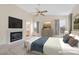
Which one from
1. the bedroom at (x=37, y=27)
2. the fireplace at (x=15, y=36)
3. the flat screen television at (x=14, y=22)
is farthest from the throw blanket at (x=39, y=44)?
the flat screen television at (x=14, y=22)

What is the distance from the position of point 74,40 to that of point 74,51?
0.87 feet

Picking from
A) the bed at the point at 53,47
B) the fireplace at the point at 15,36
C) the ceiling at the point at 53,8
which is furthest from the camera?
the fireplace at the point at 15,36

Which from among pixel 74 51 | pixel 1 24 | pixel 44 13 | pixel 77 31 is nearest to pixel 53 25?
pixel 44 13

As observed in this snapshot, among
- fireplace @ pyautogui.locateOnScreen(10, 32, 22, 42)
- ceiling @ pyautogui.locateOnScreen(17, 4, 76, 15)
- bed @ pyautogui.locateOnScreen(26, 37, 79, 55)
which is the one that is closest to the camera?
bed @ pyautogui.locateOnScreen(26, 37, 79, 55)

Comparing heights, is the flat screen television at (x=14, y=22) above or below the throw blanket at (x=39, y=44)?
above

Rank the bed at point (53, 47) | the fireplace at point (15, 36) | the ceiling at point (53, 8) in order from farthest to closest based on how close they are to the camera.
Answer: the fireplace at point (15, 36)
the ceiling at point (53, 8)
the bed at point (53, 47)

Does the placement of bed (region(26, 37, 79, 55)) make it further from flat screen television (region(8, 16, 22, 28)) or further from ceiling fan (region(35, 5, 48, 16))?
ceiling fan (region(35, 5, 48, 16))

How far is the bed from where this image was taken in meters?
2.77

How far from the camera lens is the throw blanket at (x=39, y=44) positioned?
9.70 ft

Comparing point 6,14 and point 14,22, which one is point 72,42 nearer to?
point 14,22

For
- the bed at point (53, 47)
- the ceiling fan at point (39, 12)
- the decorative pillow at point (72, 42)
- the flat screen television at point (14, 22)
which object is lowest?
the bed at point (53, 47)

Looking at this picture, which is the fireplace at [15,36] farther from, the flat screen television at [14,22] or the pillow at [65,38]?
the pillow at [65,38]

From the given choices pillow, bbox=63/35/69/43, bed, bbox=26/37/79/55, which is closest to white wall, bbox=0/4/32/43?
bed, bbox=26/37/79/55

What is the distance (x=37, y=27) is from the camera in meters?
3.14
